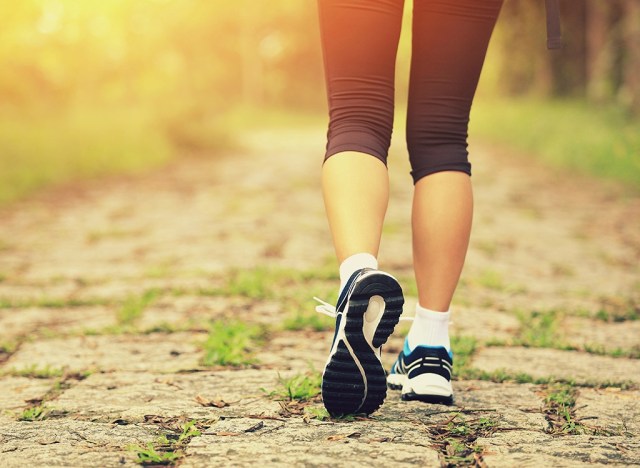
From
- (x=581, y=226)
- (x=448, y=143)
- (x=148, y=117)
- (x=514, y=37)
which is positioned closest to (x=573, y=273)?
(x=581, y=226)

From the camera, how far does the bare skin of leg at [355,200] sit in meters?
1.65

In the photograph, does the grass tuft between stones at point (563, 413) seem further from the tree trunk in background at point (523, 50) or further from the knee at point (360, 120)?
the tree trunk in background at point (523, 50)

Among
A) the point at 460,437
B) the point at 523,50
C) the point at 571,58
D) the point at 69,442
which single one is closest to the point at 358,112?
the point at 460,437

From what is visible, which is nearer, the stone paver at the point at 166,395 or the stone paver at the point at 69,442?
the stone paver at the point at 69,442

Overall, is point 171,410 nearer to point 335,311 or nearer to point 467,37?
point 335,311

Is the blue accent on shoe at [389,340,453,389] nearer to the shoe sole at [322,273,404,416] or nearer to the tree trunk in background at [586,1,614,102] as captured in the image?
the shoe sole at [322,273,404,416]

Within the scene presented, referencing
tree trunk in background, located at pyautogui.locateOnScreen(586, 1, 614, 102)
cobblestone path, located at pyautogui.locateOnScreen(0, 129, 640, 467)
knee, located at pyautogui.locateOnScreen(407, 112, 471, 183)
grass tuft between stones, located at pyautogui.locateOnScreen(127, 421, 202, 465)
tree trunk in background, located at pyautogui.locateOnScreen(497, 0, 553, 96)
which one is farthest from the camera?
tree trunk in background, located at pyautogui.locateOnScreen(497, 0, 553, 96)

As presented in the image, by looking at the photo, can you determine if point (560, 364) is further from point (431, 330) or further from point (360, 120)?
point (360, 120)

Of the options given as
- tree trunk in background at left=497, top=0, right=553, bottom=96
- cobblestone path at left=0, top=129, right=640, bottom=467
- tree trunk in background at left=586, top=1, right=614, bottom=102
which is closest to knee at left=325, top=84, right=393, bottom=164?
cobblestone path at left=0, top=129, right=640, bottom=467

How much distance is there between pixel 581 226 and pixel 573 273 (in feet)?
5.14

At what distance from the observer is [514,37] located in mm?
17281

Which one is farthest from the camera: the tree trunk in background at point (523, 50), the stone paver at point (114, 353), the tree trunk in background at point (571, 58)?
the tree trunk in background at point (571, 58)

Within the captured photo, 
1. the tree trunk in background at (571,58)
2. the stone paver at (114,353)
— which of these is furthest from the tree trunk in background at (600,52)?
the stone paver at (114,353)

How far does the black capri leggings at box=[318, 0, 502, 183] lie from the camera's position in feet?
5.69
